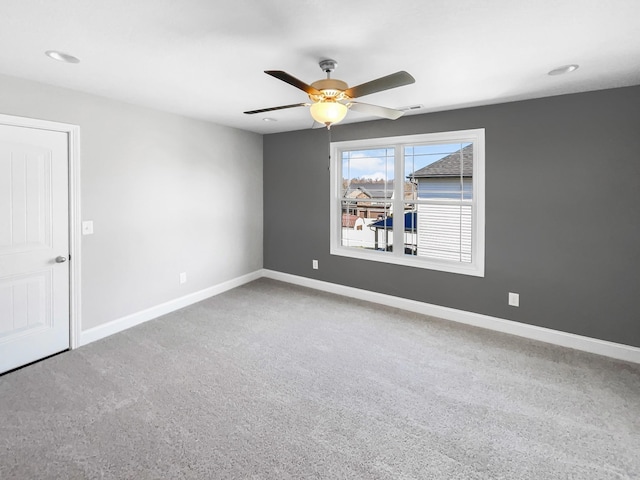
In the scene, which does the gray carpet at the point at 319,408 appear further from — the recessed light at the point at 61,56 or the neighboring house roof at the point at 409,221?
the recessed light at the point at 61,56

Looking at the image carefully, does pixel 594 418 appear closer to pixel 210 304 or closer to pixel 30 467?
pixel 30 467

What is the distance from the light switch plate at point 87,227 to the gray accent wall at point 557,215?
11.2ft

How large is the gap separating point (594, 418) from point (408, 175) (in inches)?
115

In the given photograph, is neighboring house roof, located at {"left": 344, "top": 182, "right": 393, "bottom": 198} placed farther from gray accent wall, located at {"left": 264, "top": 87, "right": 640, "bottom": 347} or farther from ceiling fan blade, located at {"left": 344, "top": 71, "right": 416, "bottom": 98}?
ceiling fan blade, located at {"left": 344, "top": 71, "right": 416, "bottom": 98}

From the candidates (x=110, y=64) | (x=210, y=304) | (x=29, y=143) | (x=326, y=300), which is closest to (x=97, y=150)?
(x=29, y=143)

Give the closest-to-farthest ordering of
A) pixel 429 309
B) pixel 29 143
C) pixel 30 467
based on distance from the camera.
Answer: pixel 30 467 → pixel 29 143 → pixel 429 309

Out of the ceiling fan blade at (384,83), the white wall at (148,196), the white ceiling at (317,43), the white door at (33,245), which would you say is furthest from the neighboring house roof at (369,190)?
the white door at (33,245)

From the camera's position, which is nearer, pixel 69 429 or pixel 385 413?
pixel 69 429

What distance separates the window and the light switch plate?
2885 mm

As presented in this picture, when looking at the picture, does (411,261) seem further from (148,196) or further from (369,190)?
(148,196)

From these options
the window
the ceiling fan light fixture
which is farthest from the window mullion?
the ceiling fan light fixture

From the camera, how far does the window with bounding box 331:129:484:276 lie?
379cm

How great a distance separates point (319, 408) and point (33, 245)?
9.10 ft

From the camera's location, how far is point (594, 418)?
2213 mm
